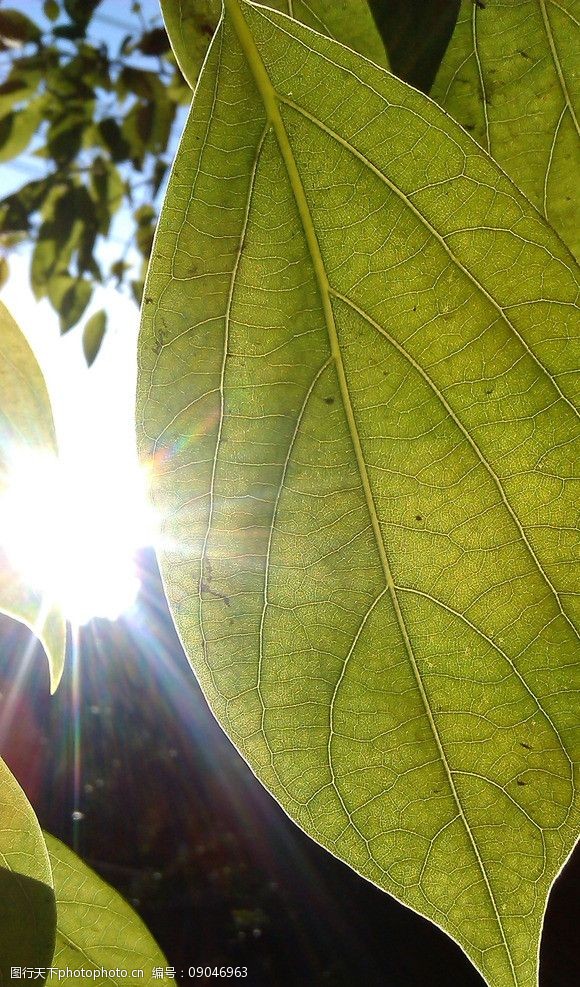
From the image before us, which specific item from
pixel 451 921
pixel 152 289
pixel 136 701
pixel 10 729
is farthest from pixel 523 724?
pixel 136 701

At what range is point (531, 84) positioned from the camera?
14.7 inches

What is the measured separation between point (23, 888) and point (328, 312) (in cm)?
38

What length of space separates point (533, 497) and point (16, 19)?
6.02ft

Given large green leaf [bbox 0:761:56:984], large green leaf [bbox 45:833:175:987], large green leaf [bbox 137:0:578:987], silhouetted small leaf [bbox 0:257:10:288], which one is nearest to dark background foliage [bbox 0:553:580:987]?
silhouetted small leaf [bbox 0:257:10:288]

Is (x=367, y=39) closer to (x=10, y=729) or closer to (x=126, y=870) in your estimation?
(x=10, y=729)

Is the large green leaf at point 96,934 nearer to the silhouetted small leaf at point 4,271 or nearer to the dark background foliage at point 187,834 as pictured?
the silhouetted small leaf at point 4,271

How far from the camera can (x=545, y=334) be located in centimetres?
32

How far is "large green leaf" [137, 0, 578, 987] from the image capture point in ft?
1.08

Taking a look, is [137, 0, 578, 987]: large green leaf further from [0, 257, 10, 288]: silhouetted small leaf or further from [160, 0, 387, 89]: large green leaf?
[0, 257, 10, 288]: silhouetted small leaf

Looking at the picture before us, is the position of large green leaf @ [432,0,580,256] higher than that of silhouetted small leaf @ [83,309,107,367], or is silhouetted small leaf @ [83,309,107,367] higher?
silhouetted small leaf @ [83,309,107,367]

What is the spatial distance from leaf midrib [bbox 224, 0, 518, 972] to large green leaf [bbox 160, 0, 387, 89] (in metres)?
0.04

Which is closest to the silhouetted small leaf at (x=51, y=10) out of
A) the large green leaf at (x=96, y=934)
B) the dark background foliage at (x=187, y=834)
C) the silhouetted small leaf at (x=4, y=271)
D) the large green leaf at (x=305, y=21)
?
the silhouetted small leaf at (x=4, y=271)

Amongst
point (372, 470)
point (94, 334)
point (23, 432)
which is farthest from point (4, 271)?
point (372, 470)

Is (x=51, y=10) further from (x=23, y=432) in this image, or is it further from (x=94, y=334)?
(x=23, y=432)
